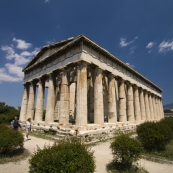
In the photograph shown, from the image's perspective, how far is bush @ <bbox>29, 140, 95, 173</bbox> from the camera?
3684 millimetres

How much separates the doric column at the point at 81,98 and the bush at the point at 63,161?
6.79 meters

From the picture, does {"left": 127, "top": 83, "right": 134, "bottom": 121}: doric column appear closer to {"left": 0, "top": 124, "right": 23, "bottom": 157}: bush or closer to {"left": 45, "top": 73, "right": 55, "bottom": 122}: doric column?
{"left": 45, "top": 73, "right": 55, "bottom": 122}: doric column

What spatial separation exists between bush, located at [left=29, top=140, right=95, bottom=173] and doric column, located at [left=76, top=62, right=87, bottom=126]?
22.3 feet

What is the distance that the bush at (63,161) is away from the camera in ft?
12.1

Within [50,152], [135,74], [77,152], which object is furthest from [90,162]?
[135,74]

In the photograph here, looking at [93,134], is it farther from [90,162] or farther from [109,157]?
[90,162]

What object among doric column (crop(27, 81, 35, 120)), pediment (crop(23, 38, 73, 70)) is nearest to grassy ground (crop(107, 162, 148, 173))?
pediment (crop(23, 38, 73, 70))

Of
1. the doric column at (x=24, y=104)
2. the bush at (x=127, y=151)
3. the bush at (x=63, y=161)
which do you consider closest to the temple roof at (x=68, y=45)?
the doric column at (x=24, y=104)

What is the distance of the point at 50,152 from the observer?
13.7ft

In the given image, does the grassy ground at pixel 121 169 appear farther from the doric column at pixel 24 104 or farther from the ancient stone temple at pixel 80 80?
the doric column at pixel 24 104

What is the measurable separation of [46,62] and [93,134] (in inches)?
446

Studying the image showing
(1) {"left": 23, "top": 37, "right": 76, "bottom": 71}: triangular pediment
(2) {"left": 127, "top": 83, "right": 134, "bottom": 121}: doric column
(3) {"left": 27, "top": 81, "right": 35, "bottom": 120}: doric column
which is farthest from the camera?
(2) {"left": 127, "top": 83, "right": 134, "bottom": 121}: doric column

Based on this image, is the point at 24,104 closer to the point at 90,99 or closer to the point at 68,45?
the point at 90,99

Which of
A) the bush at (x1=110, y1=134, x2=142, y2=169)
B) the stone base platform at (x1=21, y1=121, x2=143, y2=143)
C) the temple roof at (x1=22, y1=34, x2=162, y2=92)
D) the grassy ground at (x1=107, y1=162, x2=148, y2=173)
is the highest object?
the temple roof at (x1=22, y1=34, x2=162, y2=92)
